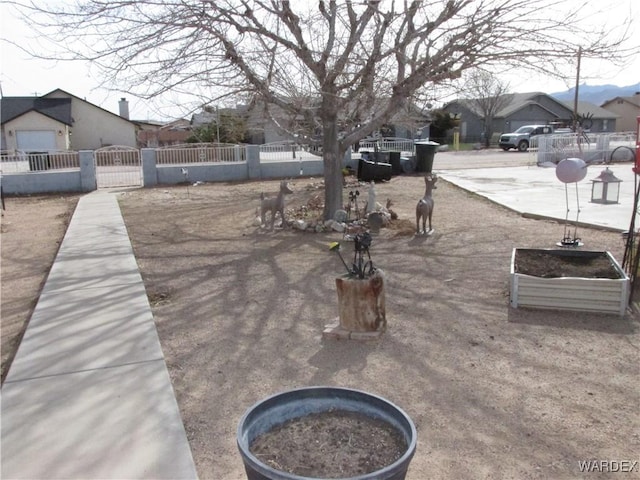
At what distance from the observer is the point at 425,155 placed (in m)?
19.6

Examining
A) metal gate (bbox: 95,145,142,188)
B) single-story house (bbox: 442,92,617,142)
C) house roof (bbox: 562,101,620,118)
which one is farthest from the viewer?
house roof (bbox: 562,101,620,118)

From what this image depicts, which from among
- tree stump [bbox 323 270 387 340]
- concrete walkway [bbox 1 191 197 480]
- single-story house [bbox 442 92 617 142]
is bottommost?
concrete walkway [bbox 1 191 197 480]

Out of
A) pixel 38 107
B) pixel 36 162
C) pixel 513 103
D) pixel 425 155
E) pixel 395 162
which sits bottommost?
pixel 395 162

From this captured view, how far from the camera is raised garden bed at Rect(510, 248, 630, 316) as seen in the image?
484 cm

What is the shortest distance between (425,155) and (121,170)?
1075cm

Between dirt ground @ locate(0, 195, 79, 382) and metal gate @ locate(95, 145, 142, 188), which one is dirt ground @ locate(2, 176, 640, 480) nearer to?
dirt ground @ locate(0, 195, 79, 382)

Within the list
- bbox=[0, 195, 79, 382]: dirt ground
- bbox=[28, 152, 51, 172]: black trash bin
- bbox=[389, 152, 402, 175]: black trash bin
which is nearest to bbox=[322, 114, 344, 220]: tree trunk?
bbox=[0, 195, 79, 382]: dirt ground

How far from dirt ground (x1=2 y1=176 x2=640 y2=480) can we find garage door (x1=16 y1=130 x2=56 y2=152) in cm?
3517

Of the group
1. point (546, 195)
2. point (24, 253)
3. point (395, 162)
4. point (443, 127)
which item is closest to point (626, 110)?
point (443, 127)

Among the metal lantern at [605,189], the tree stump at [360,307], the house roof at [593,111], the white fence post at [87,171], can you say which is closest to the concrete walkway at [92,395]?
the tree stump at [360,307]

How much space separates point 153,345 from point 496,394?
8.37 ft

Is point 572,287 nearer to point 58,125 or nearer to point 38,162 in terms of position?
point 38,162

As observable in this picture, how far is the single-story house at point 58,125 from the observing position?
38.5m

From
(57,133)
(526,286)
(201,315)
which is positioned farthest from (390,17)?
(57,133)
